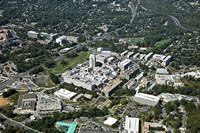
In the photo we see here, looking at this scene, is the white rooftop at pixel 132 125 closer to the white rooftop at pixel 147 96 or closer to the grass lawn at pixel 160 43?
the white rooftop at pixel 147 96

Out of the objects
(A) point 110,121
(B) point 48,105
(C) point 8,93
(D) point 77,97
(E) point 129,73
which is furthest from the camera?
(E) point 129,73

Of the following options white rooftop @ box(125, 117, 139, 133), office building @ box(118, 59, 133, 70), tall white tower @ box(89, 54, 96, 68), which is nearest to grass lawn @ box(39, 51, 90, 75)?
tall white tower @ box(89, 54, 96, 68)

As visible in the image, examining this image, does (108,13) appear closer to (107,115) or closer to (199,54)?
(199,54)

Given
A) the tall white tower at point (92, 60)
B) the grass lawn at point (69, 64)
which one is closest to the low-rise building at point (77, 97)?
the tall white tower at point (92, 60)

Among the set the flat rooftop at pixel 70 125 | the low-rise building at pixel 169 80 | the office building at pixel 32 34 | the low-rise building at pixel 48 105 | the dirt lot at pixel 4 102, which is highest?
the office building at pixel 32 34

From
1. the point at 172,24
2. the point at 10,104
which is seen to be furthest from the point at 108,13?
the point at 10,104

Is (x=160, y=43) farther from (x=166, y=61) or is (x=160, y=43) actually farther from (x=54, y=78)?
(x=54, y=78)

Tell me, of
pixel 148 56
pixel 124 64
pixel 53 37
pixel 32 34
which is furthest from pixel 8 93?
pixel 32 34

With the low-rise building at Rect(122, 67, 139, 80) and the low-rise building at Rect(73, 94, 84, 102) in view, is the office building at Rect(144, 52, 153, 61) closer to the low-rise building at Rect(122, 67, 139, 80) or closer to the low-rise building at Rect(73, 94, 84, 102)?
the low-rise building at Rect(122, 67, 139, 80)
